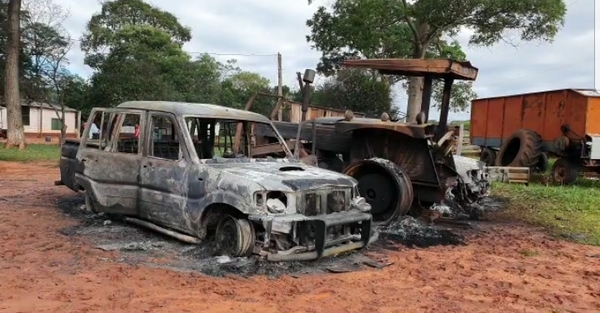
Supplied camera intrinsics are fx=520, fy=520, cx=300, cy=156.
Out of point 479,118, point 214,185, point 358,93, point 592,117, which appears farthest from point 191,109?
point 358,93

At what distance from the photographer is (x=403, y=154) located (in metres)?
8.30

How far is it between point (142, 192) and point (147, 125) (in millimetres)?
845

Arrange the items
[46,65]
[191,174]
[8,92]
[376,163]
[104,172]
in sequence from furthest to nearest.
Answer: [46,65] → [8,92] → [376,163] → [104,172] → [191,174]

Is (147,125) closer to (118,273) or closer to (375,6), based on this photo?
(118,273)

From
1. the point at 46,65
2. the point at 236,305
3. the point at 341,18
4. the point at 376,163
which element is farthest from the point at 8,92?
the point at 236,305

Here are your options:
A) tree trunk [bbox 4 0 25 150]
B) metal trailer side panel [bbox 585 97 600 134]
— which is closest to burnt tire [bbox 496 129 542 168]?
metal trailer side panel [bbox 585 97 600 134]

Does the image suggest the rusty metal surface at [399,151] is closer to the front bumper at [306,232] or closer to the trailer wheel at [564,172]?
the front bumper at [306,232]

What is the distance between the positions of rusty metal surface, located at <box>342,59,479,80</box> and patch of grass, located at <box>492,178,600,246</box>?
2.74 metres

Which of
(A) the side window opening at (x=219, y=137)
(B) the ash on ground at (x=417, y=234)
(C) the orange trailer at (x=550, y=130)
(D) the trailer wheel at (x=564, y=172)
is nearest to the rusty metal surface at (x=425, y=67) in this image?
(B) the ash on ground at (x=417, y=234)

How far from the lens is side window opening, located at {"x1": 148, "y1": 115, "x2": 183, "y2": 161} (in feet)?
20.6

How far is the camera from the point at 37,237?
625 cm

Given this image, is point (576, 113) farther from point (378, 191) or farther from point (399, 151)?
point (378, 191)

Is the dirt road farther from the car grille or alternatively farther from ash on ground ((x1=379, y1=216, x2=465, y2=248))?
the car grille

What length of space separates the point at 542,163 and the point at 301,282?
41.8 feet
